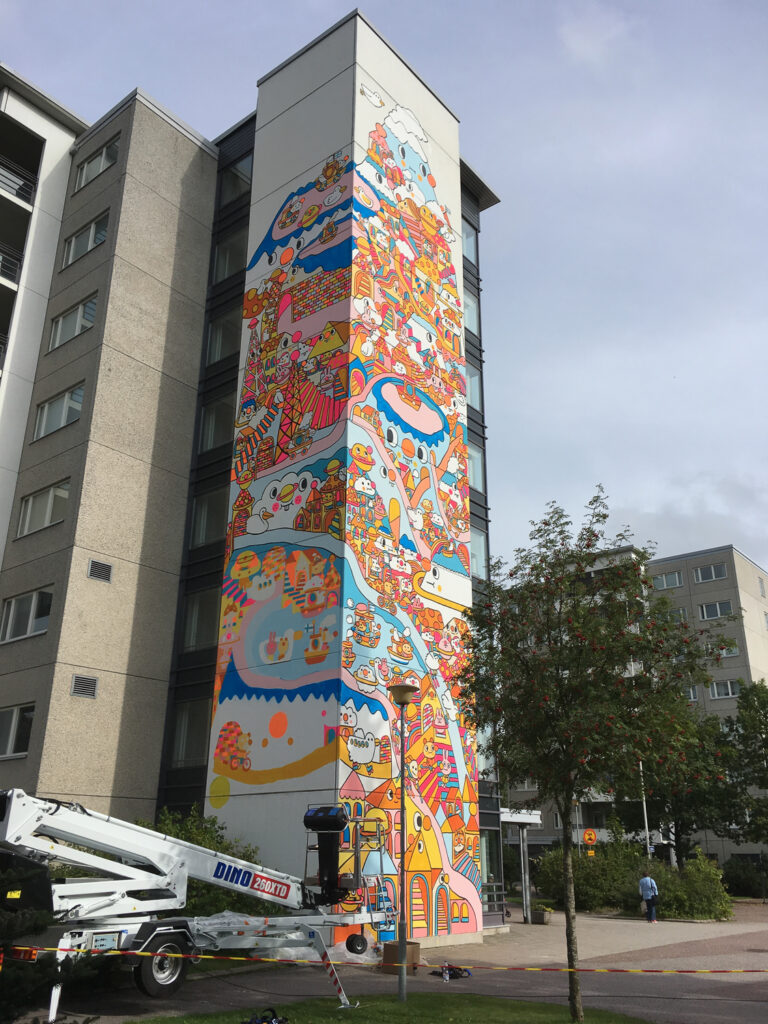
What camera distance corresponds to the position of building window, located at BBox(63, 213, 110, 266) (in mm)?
29125

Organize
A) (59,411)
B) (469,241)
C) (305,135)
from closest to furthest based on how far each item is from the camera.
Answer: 1. (59,411)
2. (305,135)
3. (469,241)

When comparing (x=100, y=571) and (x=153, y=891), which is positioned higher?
(x=100, y=571)

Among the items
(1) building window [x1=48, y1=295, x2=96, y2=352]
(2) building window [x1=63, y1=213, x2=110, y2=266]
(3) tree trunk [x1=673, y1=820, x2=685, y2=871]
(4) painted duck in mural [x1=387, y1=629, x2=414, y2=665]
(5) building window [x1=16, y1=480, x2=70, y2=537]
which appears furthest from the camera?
(3) tree trunk [x1=673, y1=820, x2=685, y2=871]

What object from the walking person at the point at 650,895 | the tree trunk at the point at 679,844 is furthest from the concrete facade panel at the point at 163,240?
the tree trunk at the point at 679,844

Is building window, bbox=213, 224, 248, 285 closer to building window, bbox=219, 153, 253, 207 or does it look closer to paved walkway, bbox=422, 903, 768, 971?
building window, bbox=219, 153, 253, 207

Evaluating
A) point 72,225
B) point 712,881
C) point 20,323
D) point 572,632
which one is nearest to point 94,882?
point 572,632

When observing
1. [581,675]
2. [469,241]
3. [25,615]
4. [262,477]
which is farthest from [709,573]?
[581,675]

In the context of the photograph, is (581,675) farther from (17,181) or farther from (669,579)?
(669,579)

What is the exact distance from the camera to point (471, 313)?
110ft

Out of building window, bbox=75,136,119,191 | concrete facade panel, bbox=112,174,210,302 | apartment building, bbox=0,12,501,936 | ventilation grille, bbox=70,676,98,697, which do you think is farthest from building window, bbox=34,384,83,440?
building window, bbox=75,136,119,191

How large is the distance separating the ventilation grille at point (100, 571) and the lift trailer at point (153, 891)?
11561 mm

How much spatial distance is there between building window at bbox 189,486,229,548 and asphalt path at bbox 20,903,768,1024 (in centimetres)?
1347

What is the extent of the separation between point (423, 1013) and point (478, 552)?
722 inches

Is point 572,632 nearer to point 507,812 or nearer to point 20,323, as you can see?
point 507,812
